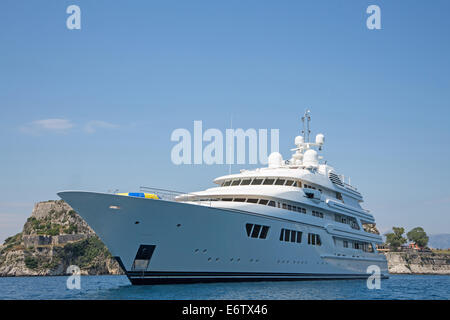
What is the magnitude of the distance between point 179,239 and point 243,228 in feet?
13.0

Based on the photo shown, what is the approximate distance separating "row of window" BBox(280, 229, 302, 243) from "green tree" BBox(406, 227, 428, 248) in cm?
9358

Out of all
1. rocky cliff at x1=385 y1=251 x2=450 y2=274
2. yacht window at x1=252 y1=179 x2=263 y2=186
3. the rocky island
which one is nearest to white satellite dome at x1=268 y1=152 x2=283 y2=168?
yacht window at x1=252 y1=179 x2=263 y2=186

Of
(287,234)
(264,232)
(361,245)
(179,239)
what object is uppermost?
(264,232)

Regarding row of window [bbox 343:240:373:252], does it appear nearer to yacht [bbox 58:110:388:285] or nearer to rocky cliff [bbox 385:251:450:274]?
yacht [bbox 58:110:388:285]

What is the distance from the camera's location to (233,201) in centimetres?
2698

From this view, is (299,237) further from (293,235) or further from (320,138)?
(320,138)

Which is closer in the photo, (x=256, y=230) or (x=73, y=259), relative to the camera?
(x=256, y=230)

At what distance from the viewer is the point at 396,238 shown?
106312 millimetres

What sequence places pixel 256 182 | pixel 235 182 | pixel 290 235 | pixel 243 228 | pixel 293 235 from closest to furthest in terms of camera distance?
pixel 243 228 → pixel 290 235 → pixel 293 235 → pixel 256 182 → pixel 235 182

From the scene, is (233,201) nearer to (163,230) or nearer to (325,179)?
(163,230)

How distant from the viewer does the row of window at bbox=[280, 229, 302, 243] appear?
2625 centimetres

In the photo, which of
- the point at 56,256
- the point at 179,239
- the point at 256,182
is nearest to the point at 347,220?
the point at 256,182
